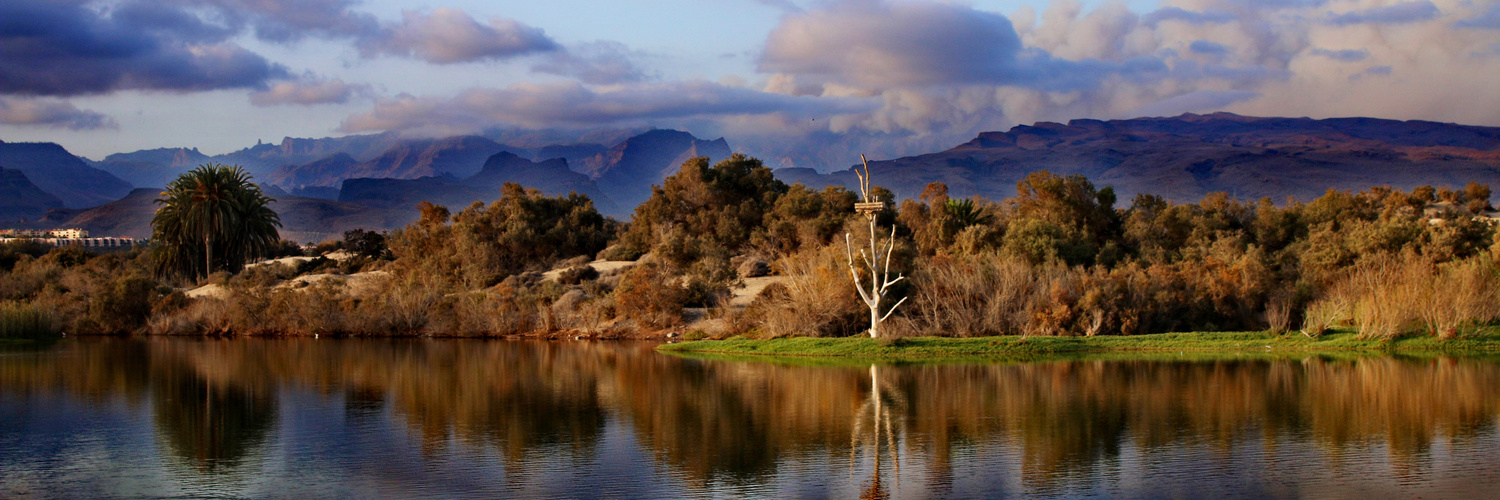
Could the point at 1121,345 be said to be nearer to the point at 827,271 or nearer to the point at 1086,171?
the point at 827,271

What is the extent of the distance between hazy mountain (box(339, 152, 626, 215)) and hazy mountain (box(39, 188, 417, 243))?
19.3 feet

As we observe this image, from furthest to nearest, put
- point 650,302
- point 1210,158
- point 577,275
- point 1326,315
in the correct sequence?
point 1210,158 < point 577,275 < point 650,302 < point 1326,315

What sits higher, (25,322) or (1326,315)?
(1326,315)

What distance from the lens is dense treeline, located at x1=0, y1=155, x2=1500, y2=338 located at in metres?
29.7

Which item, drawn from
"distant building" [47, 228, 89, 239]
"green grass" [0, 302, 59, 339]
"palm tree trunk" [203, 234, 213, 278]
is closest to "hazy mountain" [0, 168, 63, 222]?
"distant building" [47, 228, 89, 239]

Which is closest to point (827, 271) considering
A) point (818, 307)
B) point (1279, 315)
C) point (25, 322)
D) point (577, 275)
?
point (818, 307)

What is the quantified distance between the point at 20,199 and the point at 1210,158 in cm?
15996

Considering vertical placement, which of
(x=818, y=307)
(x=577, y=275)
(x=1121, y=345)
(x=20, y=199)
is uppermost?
(x=20, y=199)

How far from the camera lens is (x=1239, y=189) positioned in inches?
4437

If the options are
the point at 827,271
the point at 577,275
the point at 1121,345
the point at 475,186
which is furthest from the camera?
the point at 475,186

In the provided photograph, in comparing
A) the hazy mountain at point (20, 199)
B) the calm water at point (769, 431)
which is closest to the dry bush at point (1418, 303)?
the calm water at point (769, 431)

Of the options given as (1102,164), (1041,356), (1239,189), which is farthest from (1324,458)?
(1102,164)

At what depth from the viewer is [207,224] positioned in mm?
53125

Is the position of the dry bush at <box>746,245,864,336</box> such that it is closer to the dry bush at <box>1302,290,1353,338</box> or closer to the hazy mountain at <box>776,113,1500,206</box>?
the dry bush at <box>1302,290,1353,338</box>
